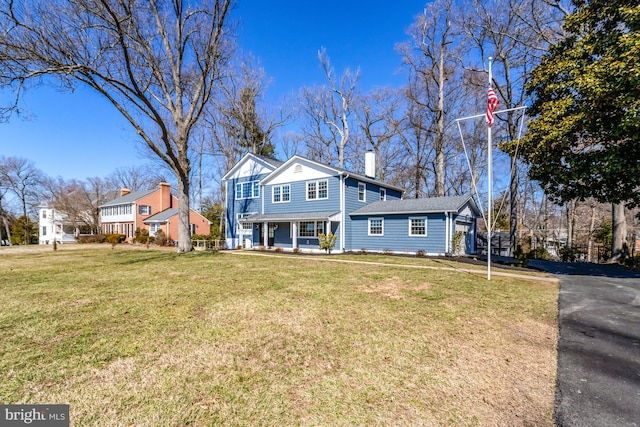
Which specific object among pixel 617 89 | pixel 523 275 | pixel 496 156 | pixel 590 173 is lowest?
pixel 523 275

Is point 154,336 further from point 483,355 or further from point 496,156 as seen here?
point 496,156

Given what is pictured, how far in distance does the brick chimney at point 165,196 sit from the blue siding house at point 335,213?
17411 millimetres

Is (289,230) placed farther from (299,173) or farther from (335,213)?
(335,213)

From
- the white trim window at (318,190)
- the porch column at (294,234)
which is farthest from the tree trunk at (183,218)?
the white trim window at (318,190)

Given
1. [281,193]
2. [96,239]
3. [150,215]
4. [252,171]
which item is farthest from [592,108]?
[96,239]

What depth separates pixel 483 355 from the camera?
377 cm

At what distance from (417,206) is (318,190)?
6558 mm

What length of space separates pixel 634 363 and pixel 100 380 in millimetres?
6340

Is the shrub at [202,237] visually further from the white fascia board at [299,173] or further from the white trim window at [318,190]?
the white trim window at [318,190]

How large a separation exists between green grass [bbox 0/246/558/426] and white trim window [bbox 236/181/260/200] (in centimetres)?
1683

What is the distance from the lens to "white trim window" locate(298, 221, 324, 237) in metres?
19.6

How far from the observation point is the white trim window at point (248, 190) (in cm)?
2345

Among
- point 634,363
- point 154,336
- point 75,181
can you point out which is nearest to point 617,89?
point 634,363

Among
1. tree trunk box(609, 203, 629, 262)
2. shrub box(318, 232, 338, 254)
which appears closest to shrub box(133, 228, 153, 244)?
shrub box(318, 232, 338, 254)
